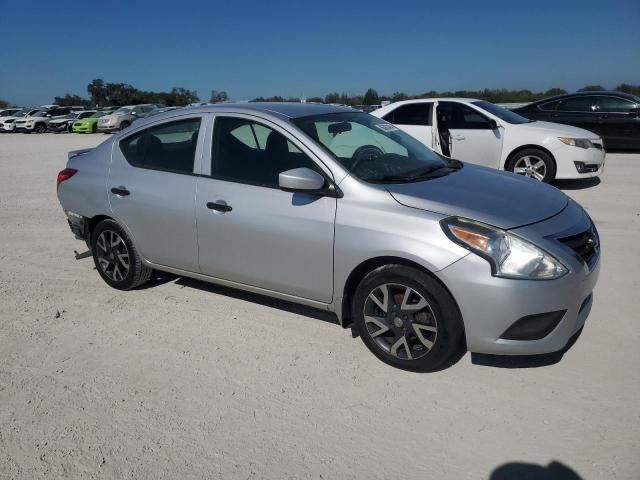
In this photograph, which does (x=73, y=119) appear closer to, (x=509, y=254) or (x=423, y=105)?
(x=423, y=105)

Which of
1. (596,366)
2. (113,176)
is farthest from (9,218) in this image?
(596,366)

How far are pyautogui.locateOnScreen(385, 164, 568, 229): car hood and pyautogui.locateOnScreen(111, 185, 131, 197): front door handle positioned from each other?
2266 mm

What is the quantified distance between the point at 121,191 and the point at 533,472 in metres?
3.62

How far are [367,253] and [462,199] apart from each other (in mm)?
687

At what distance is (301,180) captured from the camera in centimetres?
333

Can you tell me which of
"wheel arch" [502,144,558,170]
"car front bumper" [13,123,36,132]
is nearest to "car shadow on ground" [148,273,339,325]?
"wheel arch" [502,144,558,170]

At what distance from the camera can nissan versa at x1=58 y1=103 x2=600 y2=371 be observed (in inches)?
118

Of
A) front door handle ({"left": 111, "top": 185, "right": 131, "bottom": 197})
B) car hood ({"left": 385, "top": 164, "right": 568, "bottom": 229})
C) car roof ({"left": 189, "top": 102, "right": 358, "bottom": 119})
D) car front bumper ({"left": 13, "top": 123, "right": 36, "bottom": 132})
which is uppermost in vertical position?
car roof ({"left": 189, "top": 102, "right": 358, "bottom": 119})

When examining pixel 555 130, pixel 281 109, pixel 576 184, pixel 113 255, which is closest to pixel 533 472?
pixel 281 109

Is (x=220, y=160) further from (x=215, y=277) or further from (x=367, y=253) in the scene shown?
(x=367, y=253)

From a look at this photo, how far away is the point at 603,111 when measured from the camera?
11984mm

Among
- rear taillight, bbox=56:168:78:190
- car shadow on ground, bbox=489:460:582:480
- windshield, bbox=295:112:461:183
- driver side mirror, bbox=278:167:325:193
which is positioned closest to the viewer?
car shadow on ground, bbox=489:460:582:480

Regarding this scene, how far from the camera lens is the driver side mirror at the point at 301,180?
3.33m

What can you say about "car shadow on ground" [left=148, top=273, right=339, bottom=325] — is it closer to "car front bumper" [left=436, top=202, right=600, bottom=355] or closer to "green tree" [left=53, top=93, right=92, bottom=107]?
"car front bumper" [left=436, top=202, right=600, bottom=355]
